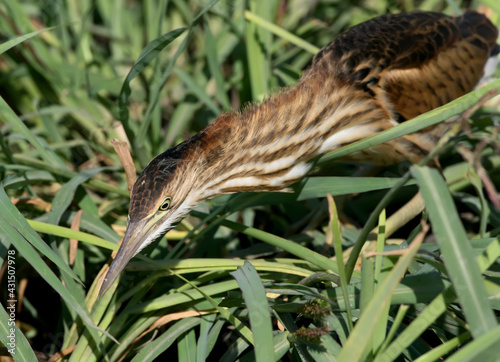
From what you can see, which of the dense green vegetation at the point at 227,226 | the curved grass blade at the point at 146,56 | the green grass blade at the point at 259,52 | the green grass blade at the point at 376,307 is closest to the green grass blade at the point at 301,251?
the dense green vegetation at the point at 227,226

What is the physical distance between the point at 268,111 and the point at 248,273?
2.58ft

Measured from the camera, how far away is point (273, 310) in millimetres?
1949

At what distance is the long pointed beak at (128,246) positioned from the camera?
189 cm

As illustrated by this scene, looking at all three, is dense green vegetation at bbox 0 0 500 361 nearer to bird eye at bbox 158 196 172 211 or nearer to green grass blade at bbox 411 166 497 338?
green grass blade at bbox 411 166 497 338

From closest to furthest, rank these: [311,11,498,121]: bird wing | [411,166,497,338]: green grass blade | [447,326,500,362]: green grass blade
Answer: [447,326,500,362]: green grass blade, [411,166,497,338]: green grass blade, [311,11,498,121]: bird wing

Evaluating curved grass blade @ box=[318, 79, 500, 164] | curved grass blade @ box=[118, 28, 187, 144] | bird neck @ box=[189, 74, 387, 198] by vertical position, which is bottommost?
curved grass blade @ box=[318, 79, 500, 164]

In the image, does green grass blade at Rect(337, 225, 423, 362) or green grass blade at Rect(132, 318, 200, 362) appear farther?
green grass blade at Rect(132, 318, 200, 362)

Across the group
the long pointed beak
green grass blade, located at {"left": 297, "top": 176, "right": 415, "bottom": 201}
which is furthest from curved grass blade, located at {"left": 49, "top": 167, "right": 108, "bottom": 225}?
green grass blade, located at {"left": 297, "top": 176, "right": 415, "bottom": 201}

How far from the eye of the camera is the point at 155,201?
1.92 metres

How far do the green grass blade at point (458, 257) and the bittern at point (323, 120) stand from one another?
0.90 m

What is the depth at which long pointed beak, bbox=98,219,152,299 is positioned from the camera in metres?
1.89

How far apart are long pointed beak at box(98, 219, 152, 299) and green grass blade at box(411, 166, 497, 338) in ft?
3.05

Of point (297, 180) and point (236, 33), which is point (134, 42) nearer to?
point (236, 33)

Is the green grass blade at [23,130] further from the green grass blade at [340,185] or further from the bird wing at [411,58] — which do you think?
the bird wing at [411,58]
